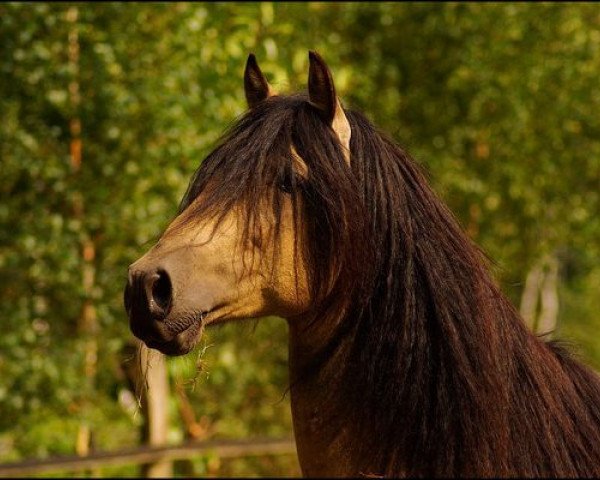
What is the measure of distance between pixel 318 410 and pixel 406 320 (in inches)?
12.9

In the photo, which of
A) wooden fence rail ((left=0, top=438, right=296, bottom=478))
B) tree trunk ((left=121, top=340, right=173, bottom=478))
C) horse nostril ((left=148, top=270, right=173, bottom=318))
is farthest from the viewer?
tree trunk ((left=121, top=340, right=173, bottom=478))

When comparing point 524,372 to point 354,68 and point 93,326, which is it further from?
point 354,68

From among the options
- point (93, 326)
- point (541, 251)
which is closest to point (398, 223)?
point (93, 326)

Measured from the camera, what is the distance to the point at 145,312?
212 centimetres

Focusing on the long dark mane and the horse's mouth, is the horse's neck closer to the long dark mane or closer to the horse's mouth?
the long dark mane

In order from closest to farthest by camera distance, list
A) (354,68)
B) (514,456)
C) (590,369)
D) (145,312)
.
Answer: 1. (145,312)
2. (514,456)
3. (590,369)
4. (354,68)

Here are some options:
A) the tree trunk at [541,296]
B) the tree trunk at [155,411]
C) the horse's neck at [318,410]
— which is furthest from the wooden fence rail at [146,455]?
the horse's neck at [318,410]

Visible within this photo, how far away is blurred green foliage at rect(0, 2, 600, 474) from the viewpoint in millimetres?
5895

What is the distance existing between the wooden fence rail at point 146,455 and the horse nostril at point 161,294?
12.3 feet

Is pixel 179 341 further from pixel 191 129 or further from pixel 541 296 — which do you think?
pixel 541 296

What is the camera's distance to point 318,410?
246cm

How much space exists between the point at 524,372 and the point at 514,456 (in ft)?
0.70

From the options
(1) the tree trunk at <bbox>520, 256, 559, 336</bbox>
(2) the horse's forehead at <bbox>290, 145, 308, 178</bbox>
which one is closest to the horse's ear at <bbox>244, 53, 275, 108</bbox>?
(2) the horse's forehead at <bbox>290, 145, 308, 178</bbox>

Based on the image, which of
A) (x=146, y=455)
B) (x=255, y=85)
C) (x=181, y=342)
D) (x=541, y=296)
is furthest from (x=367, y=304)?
(x=541, y=296)
